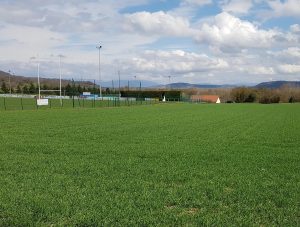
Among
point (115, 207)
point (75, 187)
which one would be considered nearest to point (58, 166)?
point (75, 187)

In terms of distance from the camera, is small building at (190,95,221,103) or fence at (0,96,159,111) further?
small building at (190,95,221,103)

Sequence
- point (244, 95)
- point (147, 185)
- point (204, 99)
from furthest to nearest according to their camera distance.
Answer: point (244, 95)
point (204, 99)
point (147, 185)

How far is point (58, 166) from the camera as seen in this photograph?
452 inches

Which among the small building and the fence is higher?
the fence

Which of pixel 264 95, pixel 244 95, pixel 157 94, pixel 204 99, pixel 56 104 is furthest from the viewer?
pixel 244 95

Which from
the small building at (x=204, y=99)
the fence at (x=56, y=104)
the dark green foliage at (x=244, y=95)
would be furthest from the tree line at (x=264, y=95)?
the fence at (x=56, y=104)

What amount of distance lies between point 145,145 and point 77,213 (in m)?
9.94

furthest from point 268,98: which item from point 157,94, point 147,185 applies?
→ point 147,185

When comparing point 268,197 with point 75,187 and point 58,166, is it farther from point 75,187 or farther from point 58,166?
point 58,166

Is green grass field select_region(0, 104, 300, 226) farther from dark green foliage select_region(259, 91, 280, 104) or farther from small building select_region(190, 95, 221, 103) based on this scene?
dark green foliage select_region(259, 91, 280, 104)

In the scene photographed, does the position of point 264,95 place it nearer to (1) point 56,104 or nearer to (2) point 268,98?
(2) point 268,98

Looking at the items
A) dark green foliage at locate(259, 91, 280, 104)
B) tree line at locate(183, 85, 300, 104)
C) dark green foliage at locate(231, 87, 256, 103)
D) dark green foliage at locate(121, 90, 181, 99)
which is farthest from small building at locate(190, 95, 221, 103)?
dark green foliage at locate(259, 91, 280, 104)

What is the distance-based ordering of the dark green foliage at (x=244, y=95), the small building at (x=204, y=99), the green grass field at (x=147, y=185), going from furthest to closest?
the dark green foliage at (x=244, y=95)
the small building at (x=204, y=99)
the green grass field at (x=147, y=185)

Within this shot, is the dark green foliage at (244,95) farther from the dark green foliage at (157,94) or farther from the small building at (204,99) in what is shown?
the dark green foliage at (157,94)
